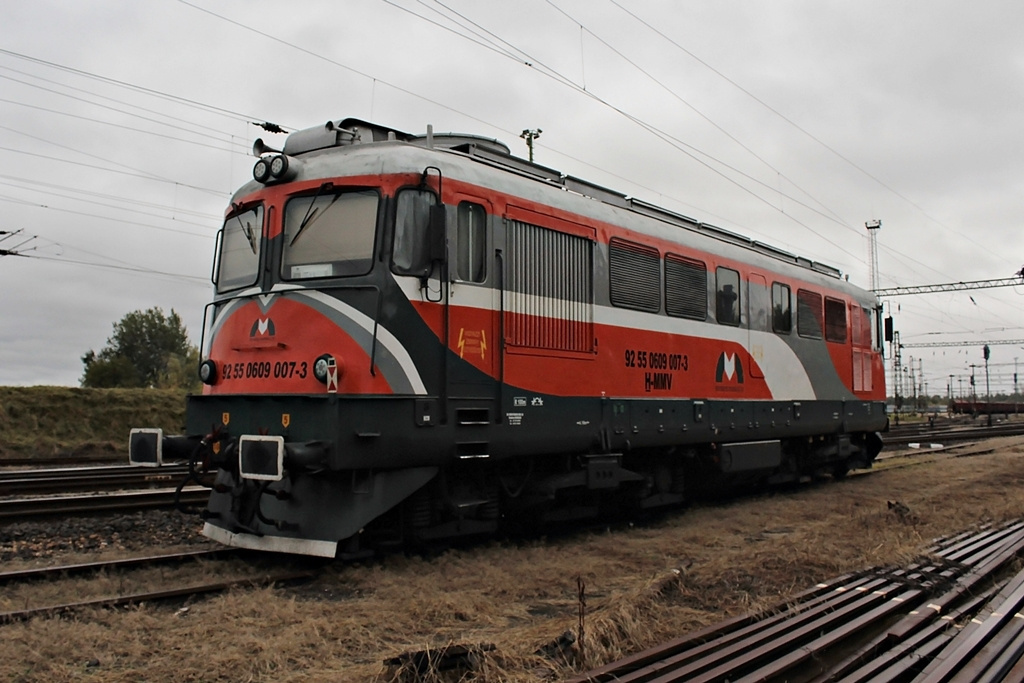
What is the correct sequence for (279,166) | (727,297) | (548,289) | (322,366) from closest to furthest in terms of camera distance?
(322,366), (279,166), (548,289), (727,297)

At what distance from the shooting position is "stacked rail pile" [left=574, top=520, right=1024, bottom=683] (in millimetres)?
4508

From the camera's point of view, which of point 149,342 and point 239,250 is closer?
point 239,250

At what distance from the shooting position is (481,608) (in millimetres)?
6133

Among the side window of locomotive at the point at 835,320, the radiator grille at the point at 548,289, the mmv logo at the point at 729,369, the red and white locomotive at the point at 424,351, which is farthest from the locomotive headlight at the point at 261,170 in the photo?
the side window of locomotive at the point at 835,320

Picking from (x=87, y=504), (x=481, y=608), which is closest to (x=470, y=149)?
(x=481, y=608)

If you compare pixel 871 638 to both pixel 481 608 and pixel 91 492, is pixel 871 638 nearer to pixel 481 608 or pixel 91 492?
pixel 481 608

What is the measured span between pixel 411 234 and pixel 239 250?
2.08 meters

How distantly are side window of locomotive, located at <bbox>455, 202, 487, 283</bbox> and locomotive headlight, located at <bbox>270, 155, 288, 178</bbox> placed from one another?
1.70 meters

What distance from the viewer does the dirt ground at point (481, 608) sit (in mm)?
4672

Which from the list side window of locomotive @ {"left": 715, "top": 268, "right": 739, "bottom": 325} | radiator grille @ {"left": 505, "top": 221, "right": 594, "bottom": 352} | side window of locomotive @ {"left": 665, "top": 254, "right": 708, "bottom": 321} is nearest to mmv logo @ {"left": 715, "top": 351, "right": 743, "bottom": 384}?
side window of locomotive @ {"left": 715, "top": 268, "right": 739, "bottom": 325}

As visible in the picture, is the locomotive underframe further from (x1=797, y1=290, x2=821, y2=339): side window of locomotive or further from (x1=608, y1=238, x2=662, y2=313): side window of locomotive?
(x1=797, y1=290, x2=821, y2=339): side window of locomotive

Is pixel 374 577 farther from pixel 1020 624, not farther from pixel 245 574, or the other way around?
pixel 1020 624

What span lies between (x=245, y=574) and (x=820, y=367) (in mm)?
10860

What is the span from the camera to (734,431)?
38.8 feet
